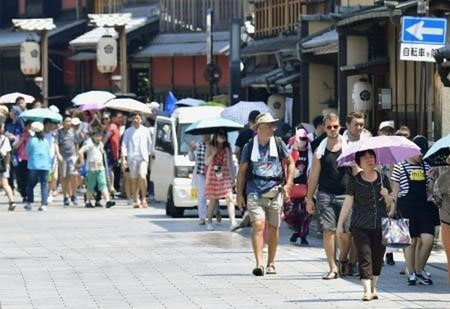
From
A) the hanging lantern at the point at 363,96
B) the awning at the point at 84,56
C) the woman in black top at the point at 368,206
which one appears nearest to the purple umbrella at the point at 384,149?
the woman in black top at the point at 368,206

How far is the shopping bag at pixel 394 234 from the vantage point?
47.0 ft

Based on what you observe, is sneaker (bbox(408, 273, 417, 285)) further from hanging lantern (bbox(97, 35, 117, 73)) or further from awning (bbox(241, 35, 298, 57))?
hanging lantern (bbox(97, 35, 117, 73))

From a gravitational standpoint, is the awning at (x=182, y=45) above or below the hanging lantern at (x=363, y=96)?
above

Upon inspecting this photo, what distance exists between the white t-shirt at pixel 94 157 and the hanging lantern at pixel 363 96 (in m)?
5.88

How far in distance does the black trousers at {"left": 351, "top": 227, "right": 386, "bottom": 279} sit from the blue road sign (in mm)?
3921

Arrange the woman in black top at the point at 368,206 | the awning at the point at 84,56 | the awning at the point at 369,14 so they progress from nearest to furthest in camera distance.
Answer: the woman in black top at the point at 368,206, the awning at the point at 369,14, the awning at the point at 84,56

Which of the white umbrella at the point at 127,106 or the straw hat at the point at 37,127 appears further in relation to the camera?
the white umbrella at the point at 127,106

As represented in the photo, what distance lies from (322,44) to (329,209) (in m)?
12.4

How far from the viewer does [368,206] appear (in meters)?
14.3

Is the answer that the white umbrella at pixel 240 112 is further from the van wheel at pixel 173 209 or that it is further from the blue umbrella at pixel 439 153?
the blue umbrella at pixel 439 153

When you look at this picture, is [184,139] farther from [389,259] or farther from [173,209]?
[389,259]

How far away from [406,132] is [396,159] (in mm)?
1805

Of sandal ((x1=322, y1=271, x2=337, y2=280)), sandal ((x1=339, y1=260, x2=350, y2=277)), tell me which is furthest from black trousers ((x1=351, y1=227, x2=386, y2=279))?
sandal ((x1=339, y1=260, x2=350, y2=277))

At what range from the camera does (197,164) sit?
78.8ft
